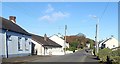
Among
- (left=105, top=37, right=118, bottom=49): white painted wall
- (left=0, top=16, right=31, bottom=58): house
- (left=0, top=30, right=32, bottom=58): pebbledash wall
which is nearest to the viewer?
(left=0, top=16, right=31, bottom=58): house

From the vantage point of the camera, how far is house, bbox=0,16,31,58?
31.8 m

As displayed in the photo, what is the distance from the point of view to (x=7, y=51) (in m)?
33.2

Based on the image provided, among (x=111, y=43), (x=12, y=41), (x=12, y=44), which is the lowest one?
(x=12, y=44)

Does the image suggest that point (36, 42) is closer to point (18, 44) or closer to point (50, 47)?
point (50, 47)

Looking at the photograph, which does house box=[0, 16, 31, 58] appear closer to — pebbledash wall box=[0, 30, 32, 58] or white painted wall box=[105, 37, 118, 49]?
pebbledash wall box=[0, 30, 32, 58]

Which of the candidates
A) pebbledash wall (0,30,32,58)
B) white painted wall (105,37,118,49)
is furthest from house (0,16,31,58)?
white painted wall (105,37,118,49)

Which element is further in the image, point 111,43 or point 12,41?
point 111,43

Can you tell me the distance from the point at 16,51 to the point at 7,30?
206 inches

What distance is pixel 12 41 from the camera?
1404 inches

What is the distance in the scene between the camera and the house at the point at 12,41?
3184 centimetres

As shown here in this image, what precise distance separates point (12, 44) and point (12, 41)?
410 millimetres

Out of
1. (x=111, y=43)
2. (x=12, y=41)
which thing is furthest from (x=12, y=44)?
(x=111, y=43)

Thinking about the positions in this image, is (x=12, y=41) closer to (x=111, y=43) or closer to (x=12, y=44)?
(x=12, y=44)

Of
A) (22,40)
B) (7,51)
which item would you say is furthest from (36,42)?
(7,51)
